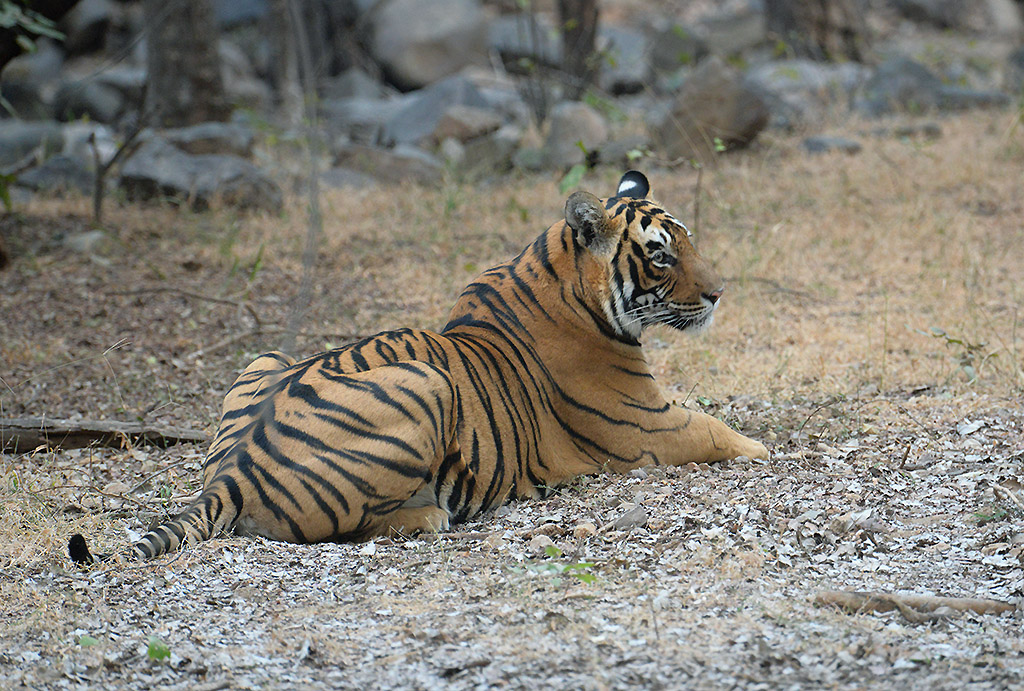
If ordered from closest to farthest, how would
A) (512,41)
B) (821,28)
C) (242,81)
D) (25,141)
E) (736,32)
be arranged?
1. (25,141)
2. (821,28)
3. (242,81)
4. (512,41)
5. (736,32)

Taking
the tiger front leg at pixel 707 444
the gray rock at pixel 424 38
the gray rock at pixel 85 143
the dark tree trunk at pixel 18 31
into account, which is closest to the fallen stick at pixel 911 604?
the tiger front leg at pixel 707 444

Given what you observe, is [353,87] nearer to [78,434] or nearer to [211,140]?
[211,140]

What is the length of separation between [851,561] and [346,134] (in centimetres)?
1128

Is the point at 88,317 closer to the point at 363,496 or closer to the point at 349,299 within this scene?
the point at 349,299

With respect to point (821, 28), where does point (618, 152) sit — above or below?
below

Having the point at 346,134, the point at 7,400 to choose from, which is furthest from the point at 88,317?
the point at 346,134

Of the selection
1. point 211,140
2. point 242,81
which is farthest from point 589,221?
point 242,81

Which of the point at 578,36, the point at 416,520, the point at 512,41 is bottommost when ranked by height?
the point at 416,520

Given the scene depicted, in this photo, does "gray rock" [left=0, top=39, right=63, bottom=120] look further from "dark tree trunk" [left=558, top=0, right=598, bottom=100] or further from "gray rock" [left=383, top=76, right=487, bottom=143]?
"dark tree trunk" [left=558, top=0, right=598, bottom=100]

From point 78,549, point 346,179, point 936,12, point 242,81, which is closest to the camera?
point 78,549

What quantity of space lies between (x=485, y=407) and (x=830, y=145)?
803 centimetres

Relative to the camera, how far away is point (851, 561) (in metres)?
3.49

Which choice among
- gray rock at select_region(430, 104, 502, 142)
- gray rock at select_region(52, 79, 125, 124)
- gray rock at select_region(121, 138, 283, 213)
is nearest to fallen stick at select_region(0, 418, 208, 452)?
gray rock at select_region(121, 138, 283, 213)

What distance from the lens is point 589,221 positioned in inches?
171
